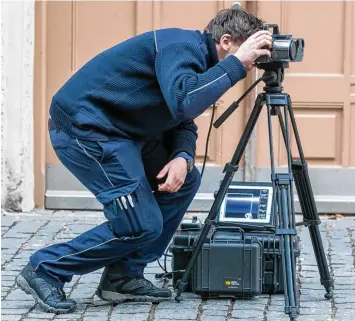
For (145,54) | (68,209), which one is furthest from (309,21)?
(145,54)

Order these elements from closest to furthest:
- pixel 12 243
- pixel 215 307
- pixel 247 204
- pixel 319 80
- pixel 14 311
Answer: pixel 14 311 → pixel 215 307 → pixel 247 204 → pixel 12 243 → pixel 319 80

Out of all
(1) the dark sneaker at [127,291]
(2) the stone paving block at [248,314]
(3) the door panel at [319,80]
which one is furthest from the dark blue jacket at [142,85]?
(3) the door panel at [319,80]

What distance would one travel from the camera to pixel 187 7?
787cm

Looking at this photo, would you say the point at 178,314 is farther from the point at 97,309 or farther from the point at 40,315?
the point at 40,315

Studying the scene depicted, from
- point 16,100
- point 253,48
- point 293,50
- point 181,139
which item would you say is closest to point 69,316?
point 181,139

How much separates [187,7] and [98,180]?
295cm

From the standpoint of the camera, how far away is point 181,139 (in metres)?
5.54

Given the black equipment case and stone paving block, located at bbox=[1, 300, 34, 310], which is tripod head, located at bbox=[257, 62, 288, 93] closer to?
the black equipment case

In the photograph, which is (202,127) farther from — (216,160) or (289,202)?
(289,202)

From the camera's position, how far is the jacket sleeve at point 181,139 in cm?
549

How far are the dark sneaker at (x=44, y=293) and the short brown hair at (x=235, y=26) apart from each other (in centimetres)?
153

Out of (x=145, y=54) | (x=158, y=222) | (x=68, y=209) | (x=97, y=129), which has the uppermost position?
(x=145, y=54)

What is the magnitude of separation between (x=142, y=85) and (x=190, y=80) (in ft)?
1.24

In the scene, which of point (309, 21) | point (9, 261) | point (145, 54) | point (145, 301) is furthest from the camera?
point (309, 21)
